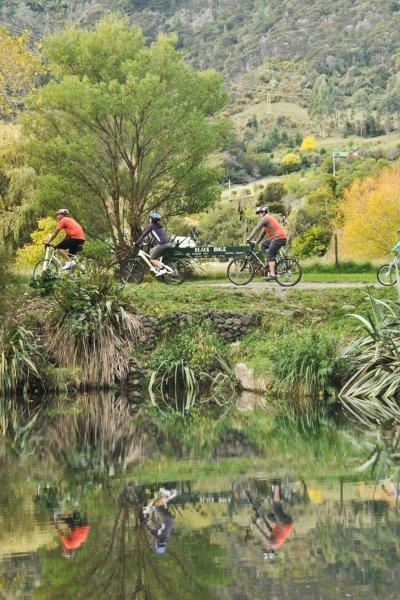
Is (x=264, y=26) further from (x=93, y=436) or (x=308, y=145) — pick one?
(x=93, y=436)

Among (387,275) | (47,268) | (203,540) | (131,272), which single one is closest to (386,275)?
(387,275)

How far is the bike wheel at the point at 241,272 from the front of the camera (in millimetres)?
29719

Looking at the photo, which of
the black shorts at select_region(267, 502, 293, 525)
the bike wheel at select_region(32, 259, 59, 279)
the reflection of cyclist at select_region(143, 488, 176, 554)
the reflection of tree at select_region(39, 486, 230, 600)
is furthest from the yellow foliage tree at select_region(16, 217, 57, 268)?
the reflection of tree at select_region(39, 486, 230, 600)

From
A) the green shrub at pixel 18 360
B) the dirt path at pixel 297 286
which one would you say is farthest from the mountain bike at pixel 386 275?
the green shrub at pixel 18 360

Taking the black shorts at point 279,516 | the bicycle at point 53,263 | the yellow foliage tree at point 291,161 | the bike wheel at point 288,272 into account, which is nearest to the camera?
the black shorts at point 279,516

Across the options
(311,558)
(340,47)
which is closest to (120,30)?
(311,558)

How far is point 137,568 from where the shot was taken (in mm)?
9688

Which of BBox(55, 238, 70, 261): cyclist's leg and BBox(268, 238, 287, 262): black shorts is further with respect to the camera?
BBox(268, 238, 287, 262): black shorts

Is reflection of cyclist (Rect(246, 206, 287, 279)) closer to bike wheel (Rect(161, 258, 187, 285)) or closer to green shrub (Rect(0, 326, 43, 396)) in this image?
bike wheel (Rect(161, 258, 187, 285))

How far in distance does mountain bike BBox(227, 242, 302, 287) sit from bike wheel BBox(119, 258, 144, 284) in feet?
8.69

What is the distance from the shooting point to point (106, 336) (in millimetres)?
25141

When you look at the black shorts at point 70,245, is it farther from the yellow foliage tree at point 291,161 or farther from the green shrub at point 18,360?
the yellow foliage tree at point 291,161

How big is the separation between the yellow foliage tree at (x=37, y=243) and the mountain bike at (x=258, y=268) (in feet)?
52.1

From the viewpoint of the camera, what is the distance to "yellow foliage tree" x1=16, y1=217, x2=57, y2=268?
147ft
